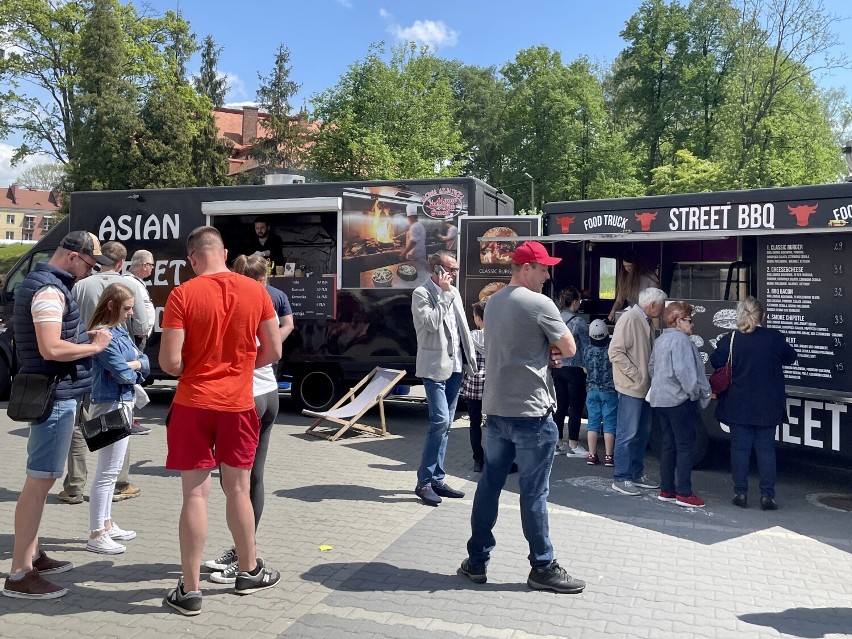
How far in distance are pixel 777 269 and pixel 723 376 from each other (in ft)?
3.94

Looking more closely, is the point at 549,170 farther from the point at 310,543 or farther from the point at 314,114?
the point at 310,543

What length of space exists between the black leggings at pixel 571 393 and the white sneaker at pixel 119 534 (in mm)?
4466

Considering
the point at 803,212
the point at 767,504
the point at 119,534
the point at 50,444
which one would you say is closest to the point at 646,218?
the point at 803,212

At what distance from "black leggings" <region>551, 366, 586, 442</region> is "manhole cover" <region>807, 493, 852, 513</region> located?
2.34m

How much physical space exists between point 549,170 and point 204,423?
120 feet

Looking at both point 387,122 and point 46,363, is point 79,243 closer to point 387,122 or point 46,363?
point 46,363

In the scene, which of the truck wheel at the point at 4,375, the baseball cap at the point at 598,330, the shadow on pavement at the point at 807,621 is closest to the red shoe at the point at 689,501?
the baseball cap at the point at 598,330

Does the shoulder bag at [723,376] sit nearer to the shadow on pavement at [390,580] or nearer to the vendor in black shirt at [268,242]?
the shadow on pavement at [390,580]

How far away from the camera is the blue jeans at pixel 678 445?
6395mm

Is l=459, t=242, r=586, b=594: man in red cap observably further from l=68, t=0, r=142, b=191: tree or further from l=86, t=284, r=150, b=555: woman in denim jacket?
l=68, t=0, r=142, b=191: tree

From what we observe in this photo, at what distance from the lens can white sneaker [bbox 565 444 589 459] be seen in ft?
26.8

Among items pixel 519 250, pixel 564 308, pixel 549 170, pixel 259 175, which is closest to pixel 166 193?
pixel 564 308

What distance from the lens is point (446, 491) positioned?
6484mm

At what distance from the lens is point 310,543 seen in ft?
17.2
